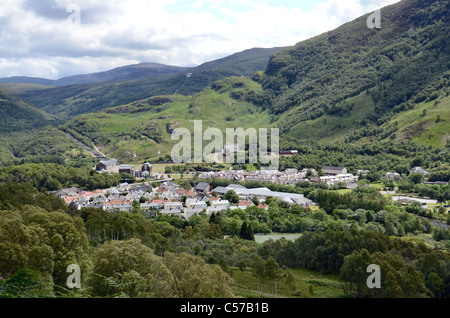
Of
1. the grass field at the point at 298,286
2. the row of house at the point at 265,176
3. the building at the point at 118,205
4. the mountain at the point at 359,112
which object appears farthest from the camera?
the mountain at the point at 359,112

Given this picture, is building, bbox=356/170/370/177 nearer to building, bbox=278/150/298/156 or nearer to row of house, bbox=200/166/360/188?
row of house, bbox=200/166/360/188

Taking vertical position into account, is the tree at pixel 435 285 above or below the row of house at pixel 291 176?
below

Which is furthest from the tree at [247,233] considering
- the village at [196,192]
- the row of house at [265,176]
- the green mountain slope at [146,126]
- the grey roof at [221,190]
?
the green mountain slope at [146,126]

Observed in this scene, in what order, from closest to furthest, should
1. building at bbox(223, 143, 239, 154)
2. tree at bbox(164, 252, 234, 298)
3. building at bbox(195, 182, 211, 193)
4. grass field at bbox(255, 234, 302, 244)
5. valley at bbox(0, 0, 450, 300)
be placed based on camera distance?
tree at bbox(164, 252, 234, 298) → valley at bbox(0, 0, 450, 300) → grass field at bbox(255, 234, 302, 244) → building at bbox(195, 182, 211, 193) → building at bbox(223, 143, 239, 154)

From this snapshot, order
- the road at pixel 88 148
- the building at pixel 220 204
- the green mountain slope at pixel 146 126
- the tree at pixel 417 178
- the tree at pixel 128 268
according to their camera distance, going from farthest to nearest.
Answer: the green mountain slope at pixel 146 126 < the road at pixel 88 148 < the tree at pixel 417 178 < the building at pixel 220 204 < the tree at pixel 128 268

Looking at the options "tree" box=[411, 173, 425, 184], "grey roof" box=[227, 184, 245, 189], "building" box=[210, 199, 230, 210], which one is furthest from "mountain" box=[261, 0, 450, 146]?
"building" box=[210, 199, 230, 210]

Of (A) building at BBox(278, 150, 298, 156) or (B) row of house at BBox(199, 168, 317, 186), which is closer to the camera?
(B) row of house at BBox(199, 168, 317, 186)

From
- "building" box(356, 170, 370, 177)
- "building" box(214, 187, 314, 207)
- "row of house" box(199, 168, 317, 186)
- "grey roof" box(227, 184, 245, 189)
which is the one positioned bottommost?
"building" box(214, 187, 314, 207)

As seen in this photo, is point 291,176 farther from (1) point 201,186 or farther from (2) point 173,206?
(2) point 173,206

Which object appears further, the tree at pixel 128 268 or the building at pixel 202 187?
the building at pixel 202 187

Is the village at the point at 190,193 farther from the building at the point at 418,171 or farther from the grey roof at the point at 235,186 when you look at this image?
the building at the point at 418,171
